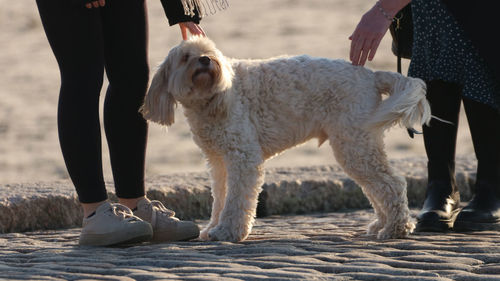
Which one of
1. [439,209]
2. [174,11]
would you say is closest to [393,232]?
[439,209]

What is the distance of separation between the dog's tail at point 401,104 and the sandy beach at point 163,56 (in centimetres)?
325

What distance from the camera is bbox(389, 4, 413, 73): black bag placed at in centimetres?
616

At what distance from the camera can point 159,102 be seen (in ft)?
18.0

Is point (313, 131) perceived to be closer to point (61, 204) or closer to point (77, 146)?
point (77, 146)

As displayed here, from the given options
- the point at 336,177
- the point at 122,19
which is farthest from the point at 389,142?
the point at 122,19

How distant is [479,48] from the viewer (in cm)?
577

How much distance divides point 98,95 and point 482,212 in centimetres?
240

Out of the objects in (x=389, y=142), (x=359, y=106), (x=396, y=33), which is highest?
(x=396, y=33)

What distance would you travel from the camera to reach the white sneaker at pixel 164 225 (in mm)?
5508

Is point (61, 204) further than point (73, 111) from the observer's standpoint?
Yes

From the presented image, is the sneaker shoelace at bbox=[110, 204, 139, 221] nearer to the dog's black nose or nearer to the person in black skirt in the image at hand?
the dog's black nose

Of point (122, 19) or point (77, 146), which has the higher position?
point (122, 19)

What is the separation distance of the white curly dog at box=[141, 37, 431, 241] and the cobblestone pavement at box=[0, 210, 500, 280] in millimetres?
236

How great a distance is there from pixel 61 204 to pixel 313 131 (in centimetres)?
183
